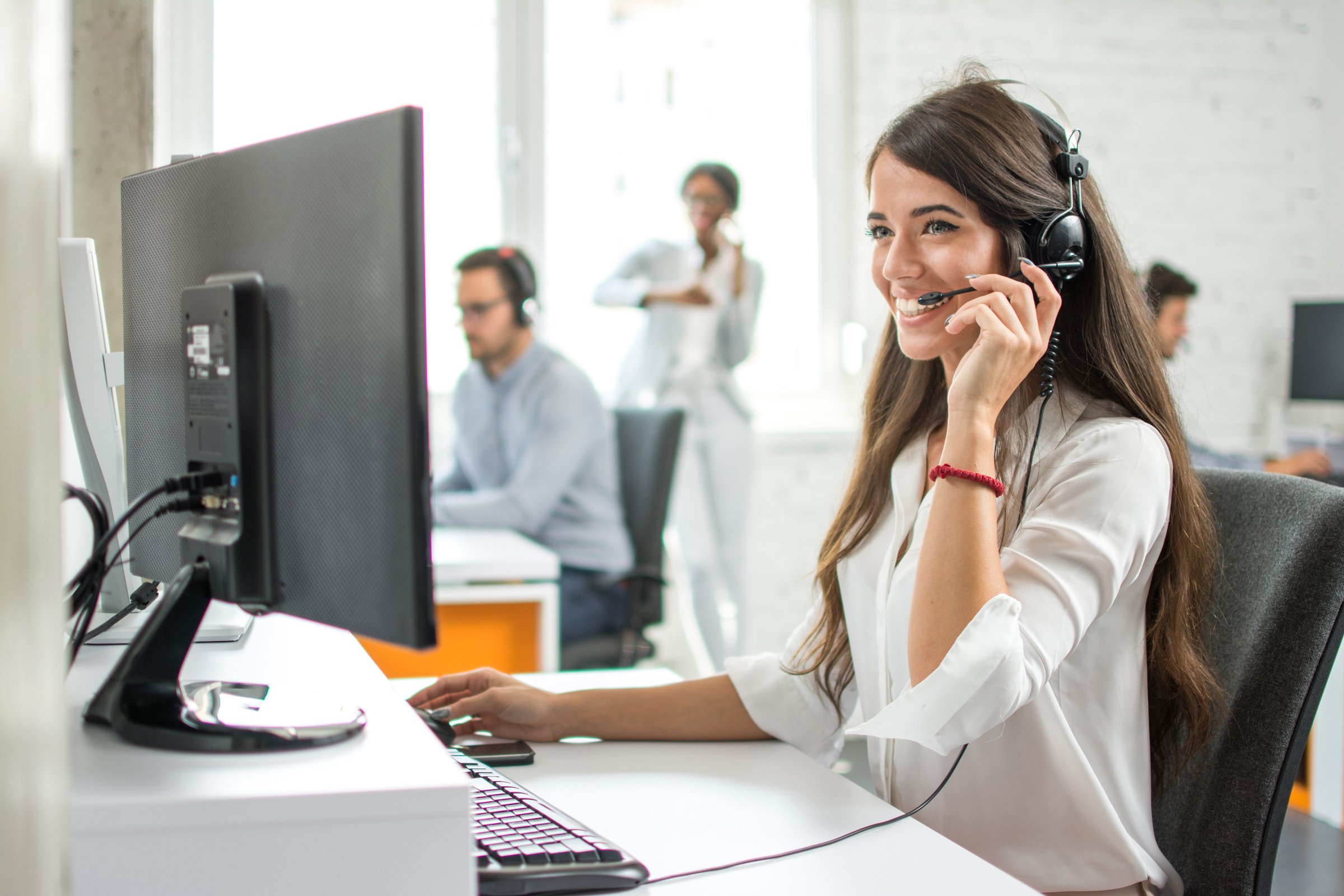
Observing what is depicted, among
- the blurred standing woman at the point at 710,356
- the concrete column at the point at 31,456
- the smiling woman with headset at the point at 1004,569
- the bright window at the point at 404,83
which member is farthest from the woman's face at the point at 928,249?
the bright window at the point at 404,83

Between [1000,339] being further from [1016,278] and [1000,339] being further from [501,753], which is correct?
[501,753]

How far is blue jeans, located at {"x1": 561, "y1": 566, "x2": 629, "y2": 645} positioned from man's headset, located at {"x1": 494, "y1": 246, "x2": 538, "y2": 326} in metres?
0.74

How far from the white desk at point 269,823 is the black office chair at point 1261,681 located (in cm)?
64

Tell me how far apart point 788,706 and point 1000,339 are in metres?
0.41

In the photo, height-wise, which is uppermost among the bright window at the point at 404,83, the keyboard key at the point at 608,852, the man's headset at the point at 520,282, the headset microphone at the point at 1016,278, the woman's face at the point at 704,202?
the bright window at the point at 404,83

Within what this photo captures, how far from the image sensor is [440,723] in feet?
3.39

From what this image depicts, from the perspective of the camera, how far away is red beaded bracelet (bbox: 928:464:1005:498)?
0.94 metres

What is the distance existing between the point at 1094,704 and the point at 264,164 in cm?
Answer: 80

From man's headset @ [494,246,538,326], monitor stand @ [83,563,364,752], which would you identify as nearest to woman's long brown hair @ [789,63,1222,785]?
monitor stand @ [83,563,364,752]

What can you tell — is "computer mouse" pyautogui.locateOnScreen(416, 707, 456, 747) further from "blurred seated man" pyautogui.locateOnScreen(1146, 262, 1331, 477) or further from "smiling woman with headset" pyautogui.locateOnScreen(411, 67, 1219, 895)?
"blurred seated man" pyautogui.locateOnScreen(1146, 262, 1331, 477)

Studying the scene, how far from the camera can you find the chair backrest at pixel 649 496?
8.14 ft

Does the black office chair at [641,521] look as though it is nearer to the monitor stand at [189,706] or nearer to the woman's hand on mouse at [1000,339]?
the woman's hand on mouse at [1000,339]

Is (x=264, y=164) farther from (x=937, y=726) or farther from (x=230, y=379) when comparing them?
(x=937, y=726)

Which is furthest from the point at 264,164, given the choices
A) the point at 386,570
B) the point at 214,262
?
the point at 386,570
